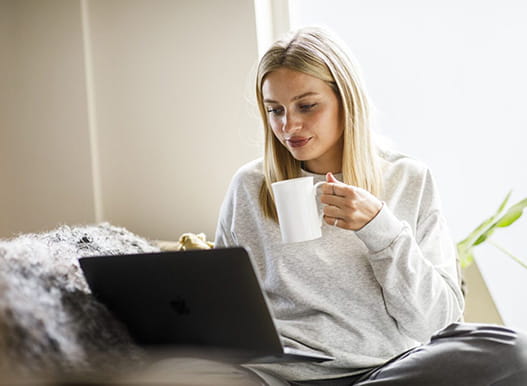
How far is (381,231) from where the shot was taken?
1.50 metres

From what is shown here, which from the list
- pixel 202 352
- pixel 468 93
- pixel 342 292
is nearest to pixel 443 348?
pixel 342 292

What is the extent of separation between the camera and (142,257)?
1.16 m

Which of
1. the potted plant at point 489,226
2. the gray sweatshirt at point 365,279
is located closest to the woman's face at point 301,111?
the gray sweatshirt at point 365,279

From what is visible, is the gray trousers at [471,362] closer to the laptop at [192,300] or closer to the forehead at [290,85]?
the laptop at [192,300]

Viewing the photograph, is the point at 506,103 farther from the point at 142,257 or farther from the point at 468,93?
the point at 142,257

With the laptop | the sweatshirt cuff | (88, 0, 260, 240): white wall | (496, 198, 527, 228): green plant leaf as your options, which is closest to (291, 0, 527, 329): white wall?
(88, 0, 260, 240): white wall

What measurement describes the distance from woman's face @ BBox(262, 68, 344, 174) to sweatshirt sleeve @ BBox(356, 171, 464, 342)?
10.2 inches

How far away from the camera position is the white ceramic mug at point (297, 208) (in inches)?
56.2

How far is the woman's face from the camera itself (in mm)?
1645

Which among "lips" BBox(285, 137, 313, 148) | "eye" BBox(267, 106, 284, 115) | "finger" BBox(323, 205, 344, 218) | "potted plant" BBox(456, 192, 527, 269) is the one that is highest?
"eye" BBox(267, 106, 284, 115)

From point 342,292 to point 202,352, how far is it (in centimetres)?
52

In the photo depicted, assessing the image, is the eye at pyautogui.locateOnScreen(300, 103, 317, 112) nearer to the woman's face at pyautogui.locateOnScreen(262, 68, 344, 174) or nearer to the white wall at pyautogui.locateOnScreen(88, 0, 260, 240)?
the woman's face at pyautogui.locateOnScreen(262, 68, 344, 174)

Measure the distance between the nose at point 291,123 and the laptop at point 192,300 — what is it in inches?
22.6

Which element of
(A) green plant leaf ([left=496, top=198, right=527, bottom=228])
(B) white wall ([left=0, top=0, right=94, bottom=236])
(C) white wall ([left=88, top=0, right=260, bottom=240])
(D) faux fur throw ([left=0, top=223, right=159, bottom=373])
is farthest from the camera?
(B) white wall ([left=0, top=0, right=94, bottom=236])
